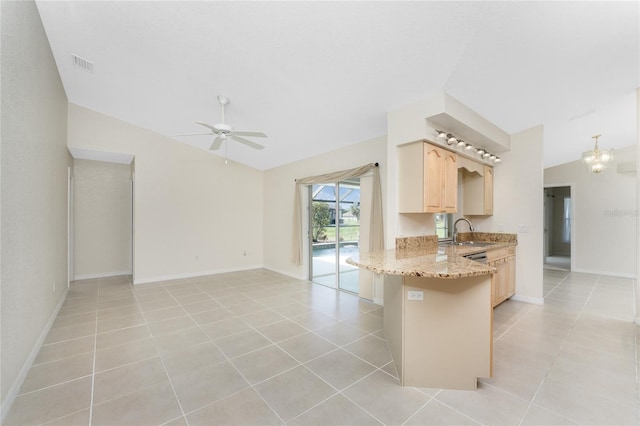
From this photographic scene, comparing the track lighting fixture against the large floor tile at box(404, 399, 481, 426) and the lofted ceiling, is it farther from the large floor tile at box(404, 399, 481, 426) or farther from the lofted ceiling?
the large floor tile at box(404, 399, 481, 426)

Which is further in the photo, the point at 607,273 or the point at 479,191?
the point at 607,273

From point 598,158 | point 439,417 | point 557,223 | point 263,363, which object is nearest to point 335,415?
point 439,417

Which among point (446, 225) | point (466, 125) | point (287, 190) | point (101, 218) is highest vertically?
point (466, 125)

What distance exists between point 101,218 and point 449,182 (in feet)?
22.9

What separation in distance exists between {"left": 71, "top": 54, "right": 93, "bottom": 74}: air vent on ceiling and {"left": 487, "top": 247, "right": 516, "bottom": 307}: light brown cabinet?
580 cm

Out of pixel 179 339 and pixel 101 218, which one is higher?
pixel 101 218

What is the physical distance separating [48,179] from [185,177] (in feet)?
9.06

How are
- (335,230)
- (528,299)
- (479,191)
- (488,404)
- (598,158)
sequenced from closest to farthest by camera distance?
1. (488,404)
2. (528,299)
3. (479,191)
4. (598,158)
5. (335,230)

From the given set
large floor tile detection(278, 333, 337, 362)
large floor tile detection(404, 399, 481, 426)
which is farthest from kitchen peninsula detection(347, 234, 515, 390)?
large floor tile detection(278, 333, 337, 362)

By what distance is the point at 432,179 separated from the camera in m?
3.12

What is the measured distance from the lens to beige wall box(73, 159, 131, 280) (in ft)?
18.6

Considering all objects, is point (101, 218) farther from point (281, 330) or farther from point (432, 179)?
point (432, 179)

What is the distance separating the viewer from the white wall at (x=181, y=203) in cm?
512

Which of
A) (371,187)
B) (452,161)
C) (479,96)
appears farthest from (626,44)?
(371,187)
